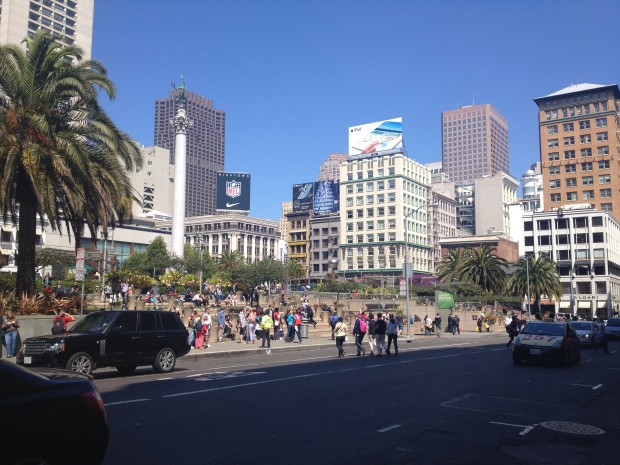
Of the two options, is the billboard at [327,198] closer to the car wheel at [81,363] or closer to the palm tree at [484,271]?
the palm tree at [484,271]

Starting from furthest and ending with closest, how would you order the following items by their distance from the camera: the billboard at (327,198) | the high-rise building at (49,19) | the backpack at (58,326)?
the billboard at (327,198) → the high-rise building at (49,19) → the backpack at (58,326)

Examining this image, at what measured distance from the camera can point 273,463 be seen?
6617 millimetres

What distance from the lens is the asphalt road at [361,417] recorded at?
7141 millimetres

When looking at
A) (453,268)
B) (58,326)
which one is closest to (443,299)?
(453,268)

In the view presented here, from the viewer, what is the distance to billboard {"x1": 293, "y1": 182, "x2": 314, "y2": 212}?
141 m

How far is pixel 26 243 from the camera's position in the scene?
20.6 m

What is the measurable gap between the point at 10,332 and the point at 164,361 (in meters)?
5.85

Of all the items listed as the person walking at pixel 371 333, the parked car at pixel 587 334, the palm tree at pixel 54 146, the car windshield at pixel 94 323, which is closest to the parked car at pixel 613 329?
the parked car at pixel 587 334

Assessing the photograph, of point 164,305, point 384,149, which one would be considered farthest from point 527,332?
point 384,149

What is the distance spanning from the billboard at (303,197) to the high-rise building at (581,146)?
53642 millimetres

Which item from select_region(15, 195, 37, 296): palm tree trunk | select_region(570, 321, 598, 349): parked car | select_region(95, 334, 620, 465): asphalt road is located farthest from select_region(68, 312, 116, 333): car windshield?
select_region(570, 321, 598, 349): parked car

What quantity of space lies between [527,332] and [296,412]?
40.0 ft

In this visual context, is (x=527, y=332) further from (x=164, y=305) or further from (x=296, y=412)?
(x=164, y=305)

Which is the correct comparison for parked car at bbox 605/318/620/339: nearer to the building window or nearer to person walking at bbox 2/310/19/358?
person walking at bbox 2/310/19/358
